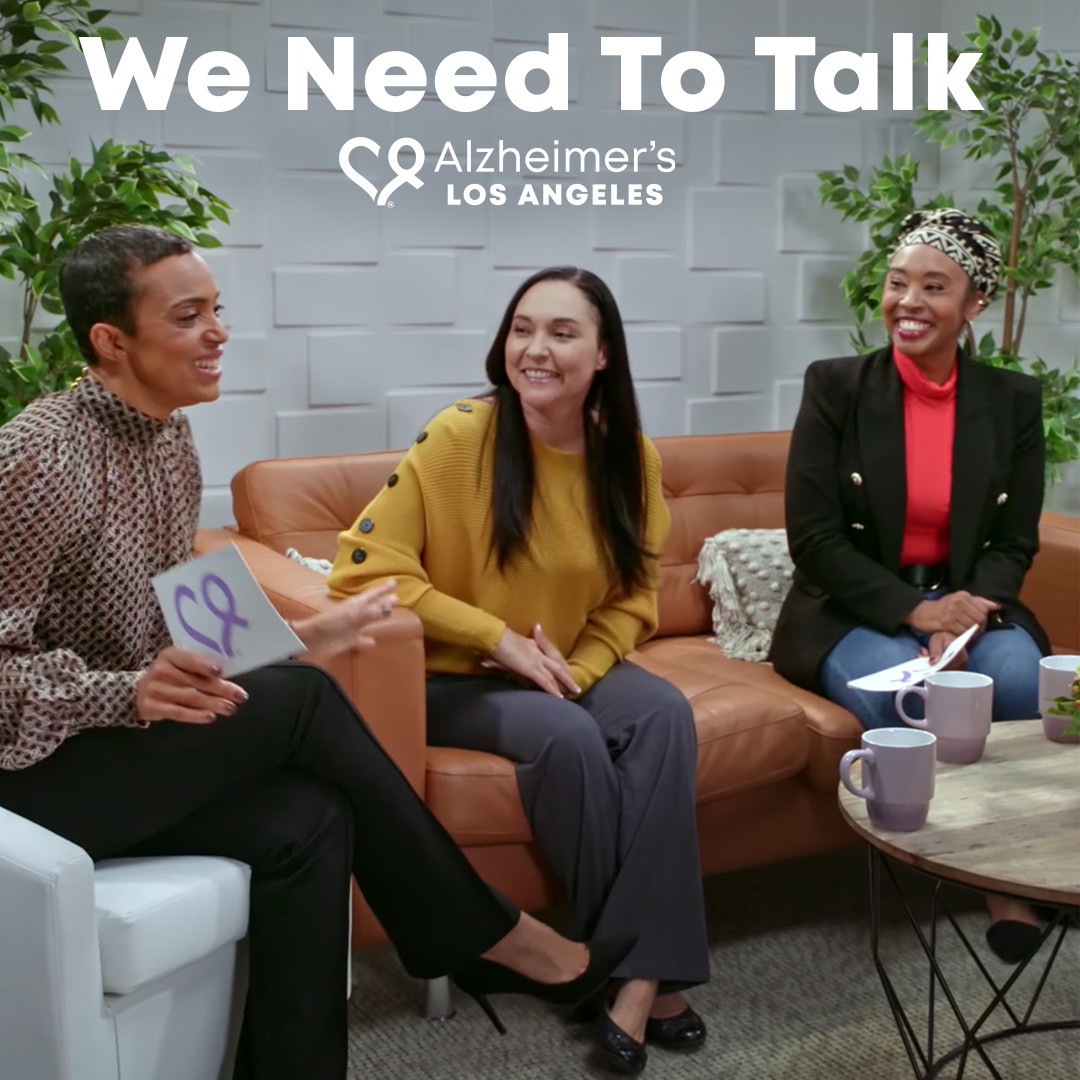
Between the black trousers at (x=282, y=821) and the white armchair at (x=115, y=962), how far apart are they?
0.04 metres

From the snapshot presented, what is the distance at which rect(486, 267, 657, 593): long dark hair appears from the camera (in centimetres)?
244

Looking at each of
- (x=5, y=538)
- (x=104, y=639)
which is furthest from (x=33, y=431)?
(x=104, y=639)

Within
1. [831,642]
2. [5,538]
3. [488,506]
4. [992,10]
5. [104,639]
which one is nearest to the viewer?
[5,538]

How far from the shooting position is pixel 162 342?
1.94 meters

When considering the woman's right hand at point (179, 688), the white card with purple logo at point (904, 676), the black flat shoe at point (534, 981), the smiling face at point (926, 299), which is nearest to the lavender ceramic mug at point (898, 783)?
the white card with purple logo at point (904, 676)

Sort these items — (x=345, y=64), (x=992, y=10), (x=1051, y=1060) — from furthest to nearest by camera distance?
(x=992, y=10)
(x=345, y=64)
(x=1051, y=1060)

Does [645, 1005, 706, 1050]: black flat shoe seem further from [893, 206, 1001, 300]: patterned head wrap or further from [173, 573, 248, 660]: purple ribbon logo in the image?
[893, 206, 1001, 300]: patterned head wrap

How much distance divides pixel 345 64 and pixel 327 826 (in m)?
1.89

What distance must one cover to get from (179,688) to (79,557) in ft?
0.71

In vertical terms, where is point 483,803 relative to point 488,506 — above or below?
below

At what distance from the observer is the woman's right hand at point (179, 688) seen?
1.79 m

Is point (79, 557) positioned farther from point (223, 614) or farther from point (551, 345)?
point (551, 345)

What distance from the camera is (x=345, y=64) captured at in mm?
3195

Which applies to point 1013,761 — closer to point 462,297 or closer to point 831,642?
point 831,642
